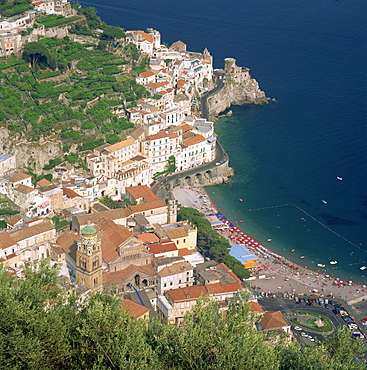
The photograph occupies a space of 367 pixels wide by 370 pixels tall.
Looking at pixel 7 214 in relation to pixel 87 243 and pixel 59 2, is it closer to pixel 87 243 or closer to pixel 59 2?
pixel 87 243

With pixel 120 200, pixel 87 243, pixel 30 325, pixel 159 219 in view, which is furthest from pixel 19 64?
pixel 30 325

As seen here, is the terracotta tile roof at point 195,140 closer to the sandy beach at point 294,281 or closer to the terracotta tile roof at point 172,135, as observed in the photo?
the terracotta tile roof at point 172,135

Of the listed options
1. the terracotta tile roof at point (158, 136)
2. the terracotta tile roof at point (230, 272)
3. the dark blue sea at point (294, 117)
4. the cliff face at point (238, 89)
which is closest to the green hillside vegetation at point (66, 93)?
the terracotta tile roof at point (158, 136)

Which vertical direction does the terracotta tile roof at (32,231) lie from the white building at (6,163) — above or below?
below

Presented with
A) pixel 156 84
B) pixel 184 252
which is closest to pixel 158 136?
pixel 156 84

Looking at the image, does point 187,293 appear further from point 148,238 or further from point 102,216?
point 102,216
